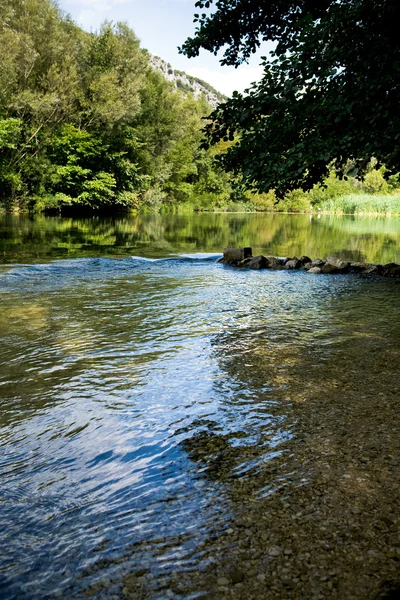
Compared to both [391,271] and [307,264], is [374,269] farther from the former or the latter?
[307,264]

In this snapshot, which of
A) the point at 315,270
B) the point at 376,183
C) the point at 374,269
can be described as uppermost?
the point at 376,183

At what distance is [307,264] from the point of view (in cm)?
1484

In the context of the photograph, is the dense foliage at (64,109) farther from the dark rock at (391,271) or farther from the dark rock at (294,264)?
the dark rock at (391,271)

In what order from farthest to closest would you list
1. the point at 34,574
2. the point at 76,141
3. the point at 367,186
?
the point at 367,186 → the point at 76,141 → the point at 34,574

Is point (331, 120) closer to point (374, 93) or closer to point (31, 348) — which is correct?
point (374, 93)

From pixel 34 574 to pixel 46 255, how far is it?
1444cm

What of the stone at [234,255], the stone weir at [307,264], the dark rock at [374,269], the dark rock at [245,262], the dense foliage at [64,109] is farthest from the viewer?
the dense foliage at [64,109]

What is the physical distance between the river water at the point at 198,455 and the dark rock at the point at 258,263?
23.6 feet

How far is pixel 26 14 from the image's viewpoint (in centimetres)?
3831

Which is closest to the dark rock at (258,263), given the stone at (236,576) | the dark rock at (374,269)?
the dark rock at (374,269)

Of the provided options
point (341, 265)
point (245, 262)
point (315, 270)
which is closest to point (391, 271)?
point (341, 265)

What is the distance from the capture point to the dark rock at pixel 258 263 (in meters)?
14.7

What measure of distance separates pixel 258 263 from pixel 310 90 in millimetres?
5419

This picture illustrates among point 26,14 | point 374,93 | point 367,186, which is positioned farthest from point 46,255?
point 367,186
